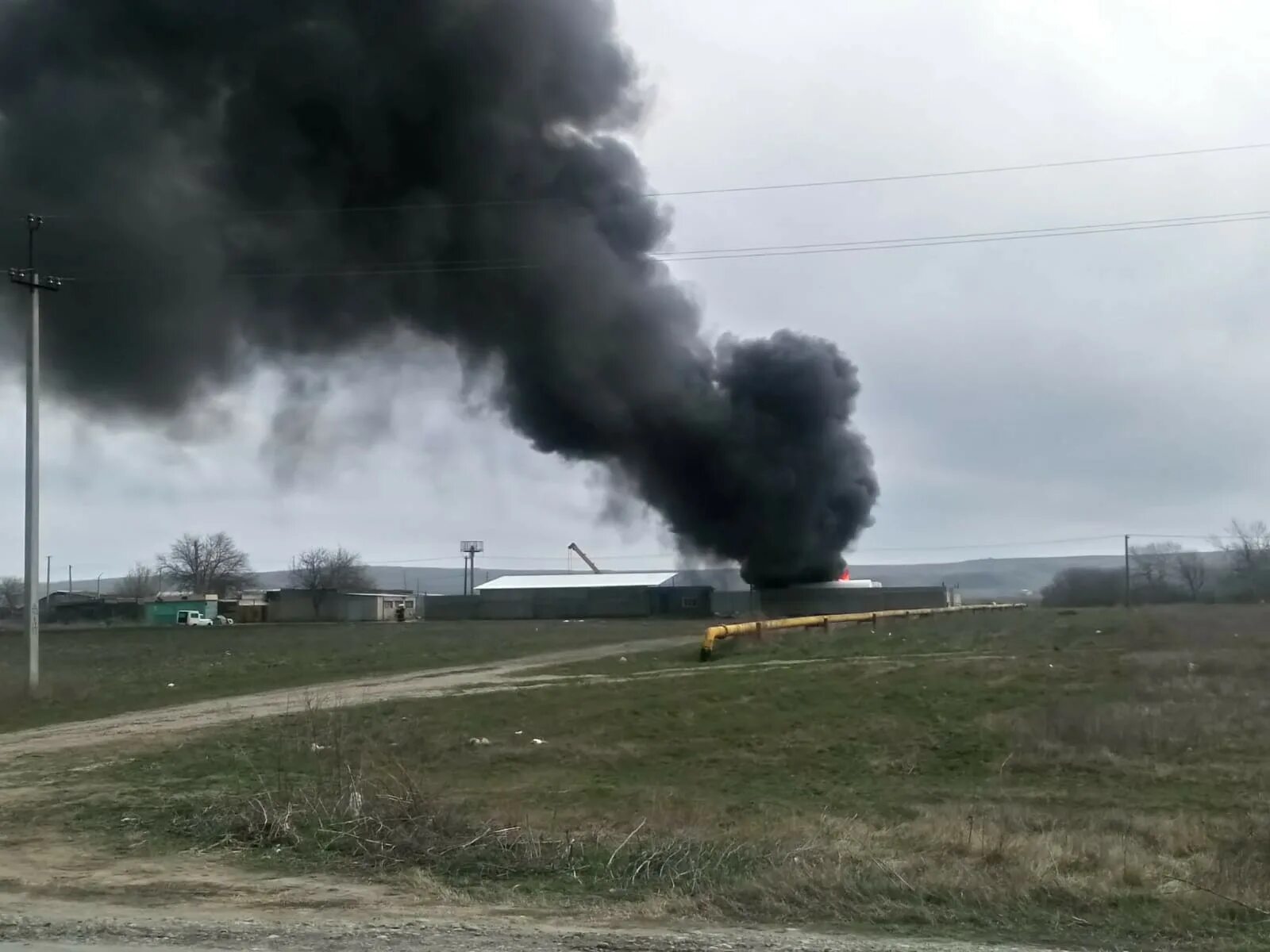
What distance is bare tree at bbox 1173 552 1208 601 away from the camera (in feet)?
263

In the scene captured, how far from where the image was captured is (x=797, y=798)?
12.6 meters

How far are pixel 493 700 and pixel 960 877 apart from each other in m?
14.1

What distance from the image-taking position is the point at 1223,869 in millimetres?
8680

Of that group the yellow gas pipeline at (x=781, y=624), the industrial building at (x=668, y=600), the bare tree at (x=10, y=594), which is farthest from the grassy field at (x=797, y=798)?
the bare tree at (x=10, y=594)

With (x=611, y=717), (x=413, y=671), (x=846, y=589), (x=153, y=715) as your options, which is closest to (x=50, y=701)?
(x=153, y=715)

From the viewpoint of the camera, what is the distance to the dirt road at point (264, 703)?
17.9 m

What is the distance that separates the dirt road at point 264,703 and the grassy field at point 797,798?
165 centimetres

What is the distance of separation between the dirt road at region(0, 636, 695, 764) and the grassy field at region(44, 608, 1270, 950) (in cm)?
165

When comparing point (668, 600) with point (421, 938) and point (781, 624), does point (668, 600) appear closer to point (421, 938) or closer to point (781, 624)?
point (781, 624)

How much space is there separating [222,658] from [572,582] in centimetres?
6663

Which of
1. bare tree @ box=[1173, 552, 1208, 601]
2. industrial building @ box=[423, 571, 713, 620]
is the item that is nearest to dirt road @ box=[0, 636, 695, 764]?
industrial building @ box=[423, 571, 713, 620]

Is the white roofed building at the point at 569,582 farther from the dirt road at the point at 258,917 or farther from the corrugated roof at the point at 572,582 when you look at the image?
the dirt road at the point at 258,917

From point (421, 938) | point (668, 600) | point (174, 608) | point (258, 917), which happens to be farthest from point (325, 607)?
point (421, 938)

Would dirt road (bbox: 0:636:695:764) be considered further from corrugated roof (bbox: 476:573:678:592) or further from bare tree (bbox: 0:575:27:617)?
bare tree (bbox: 0:575:27:617)
